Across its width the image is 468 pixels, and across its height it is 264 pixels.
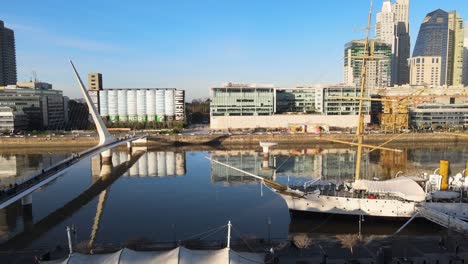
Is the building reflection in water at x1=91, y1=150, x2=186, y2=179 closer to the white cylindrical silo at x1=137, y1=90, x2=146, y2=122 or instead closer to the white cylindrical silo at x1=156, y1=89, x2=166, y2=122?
the white cylindrical silo at x1=156, y1=89, x2=166, y2=122

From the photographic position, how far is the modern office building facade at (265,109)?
87438 mm

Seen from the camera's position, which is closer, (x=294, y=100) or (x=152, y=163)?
(x=152, y=163)

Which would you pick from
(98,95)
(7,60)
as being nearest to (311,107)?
(98,95)

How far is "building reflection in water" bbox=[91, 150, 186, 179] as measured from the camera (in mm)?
43438

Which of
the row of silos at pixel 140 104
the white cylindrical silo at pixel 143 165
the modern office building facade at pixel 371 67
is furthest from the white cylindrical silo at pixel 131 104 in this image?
the modern office building facade at pixel 371 67

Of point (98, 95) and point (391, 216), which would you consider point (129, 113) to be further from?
point (391, 216)

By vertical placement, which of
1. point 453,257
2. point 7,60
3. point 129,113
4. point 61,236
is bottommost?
point 61,236

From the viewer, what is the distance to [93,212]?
90.7 ft

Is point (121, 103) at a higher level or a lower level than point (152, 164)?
higher

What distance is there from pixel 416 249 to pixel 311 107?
3123 inches

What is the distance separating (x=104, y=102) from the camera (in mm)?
100750

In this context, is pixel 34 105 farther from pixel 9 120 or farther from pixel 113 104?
pixel 113 104

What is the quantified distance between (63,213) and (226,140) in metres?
46.9

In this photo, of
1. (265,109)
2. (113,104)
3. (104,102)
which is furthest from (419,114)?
(104,102)
